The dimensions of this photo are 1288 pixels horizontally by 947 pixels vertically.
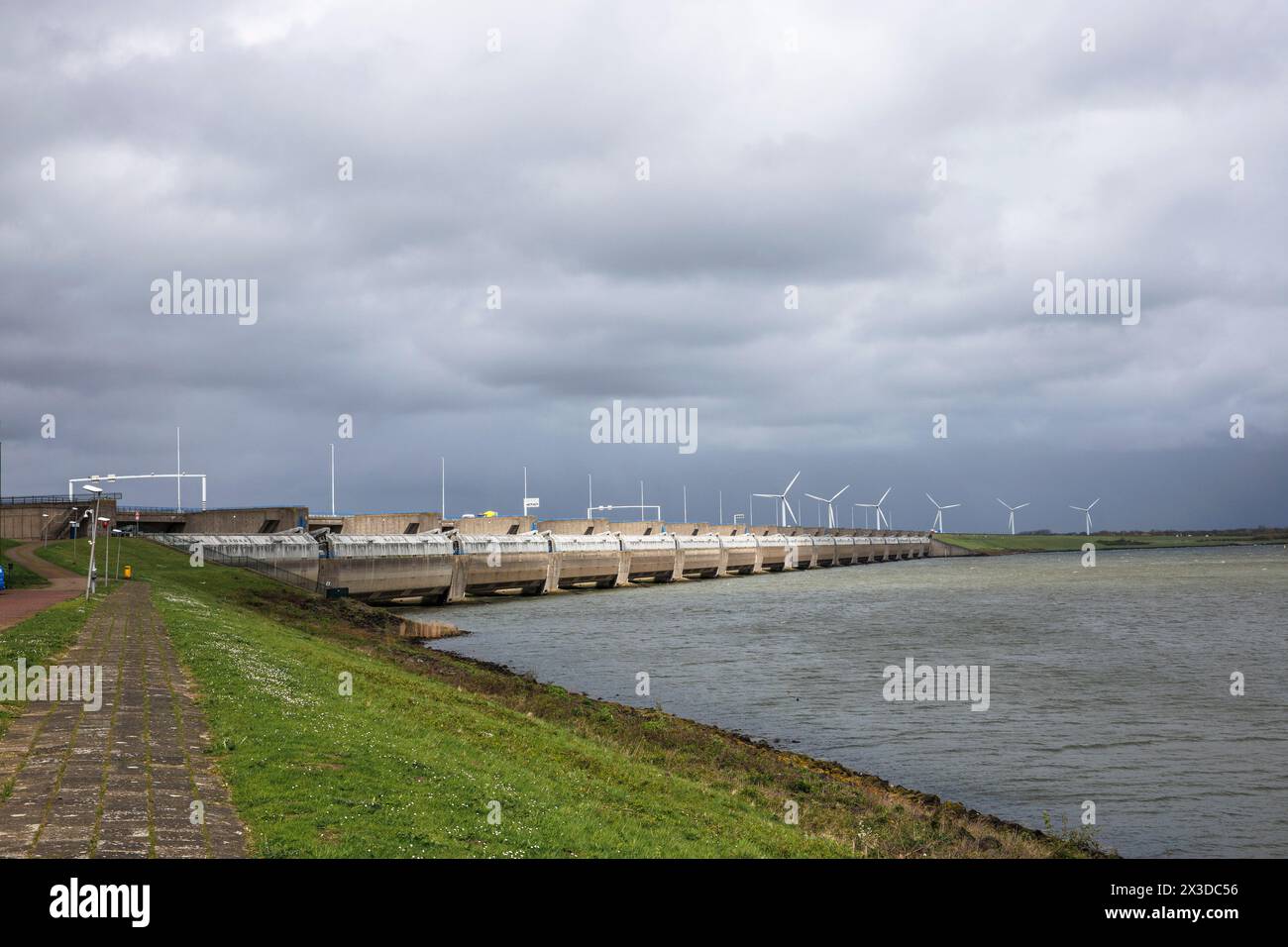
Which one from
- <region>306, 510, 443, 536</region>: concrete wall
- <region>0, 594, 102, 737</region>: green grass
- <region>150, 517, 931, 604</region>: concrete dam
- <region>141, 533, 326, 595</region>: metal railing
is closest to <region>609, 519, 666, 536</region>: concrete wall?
<region>150, 517, 931, 604</region>: concrete dam

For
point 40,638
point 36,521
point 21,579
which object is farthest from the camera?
point 36,521

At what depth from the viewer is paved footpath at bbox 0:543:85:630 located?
1358 inches

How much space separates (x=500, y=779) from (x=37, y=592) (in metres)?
37.6

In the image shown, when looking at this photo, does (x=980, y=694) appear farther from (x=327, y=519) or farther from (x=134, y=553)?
(x=327, y=519)

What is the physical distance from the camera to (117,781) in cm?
1295

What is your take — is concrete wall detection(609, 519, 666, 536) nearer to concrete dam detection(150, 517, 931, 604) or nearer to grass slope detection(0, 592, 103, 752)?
concrete dam detection(150, 517, 931, 604)

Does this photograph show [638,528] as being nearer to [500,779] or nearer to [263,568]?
[263,568]

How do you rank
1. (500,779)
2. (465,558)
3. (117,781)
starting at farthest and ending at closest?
(465,558)
(500,779)
(117,781)

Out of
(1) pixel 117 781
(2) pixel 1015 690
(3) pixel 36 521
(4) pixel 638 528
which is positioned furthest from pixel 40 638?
(4) pixel 638 528

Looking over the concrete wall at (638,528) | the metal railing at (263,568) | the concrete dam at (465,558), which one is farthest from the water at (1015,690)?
the concrete wall at (638,528)

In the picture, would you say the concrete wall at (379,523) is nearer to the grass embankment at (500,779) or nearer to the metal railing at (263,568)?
the metal railing at (263,568)

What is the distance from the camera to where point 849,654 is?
5438 centimetres

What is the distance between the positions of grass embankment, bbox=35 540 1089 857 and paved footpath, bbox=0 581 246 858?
0.50 m
